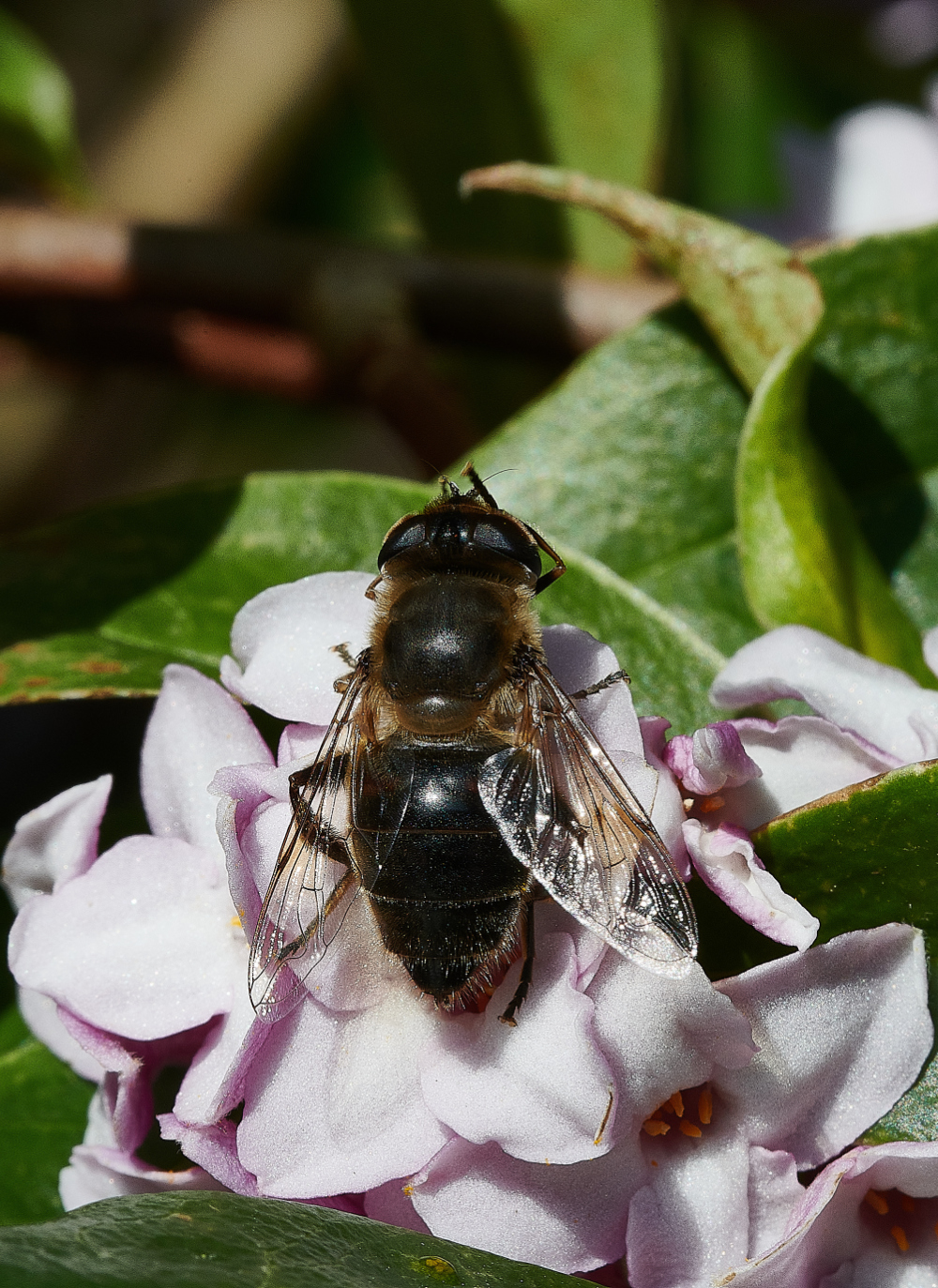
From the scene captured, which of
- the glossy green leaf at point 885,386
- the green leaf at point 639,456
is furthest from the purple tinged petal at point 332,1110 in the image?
the glossy green leaf at point 885,386

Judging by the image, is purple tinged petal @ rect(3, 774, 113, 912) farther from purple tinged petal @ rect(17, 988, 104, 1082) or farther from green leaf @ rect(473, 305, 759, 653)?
green leaf @ rect(473, 305, 759, 653)

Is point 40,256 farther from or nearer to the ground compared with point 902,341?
farther from the ground

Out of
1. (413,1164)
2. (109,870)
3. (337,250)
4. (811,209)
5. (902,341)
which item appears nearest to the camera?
(413,1164)

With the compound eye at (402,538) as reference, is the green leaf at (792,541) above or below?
below

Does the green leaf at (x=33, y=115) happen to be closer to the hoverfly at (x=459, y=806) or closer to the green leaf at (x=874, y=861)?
the hoverfly at (x=459, y=806)

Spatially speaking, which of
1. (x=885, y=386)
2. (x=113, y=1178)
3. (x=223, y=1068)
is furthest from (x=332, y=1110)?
(x=885, y=386)

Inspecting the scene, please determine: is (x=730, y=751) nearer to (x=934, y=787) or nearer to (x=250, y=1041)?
(x=934, y=787)

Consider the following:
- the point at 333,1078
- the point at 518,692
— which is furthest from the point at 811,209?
the point at 333,1078

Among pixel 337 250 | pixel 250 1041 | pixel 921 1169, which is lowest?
pixel 921 1169
